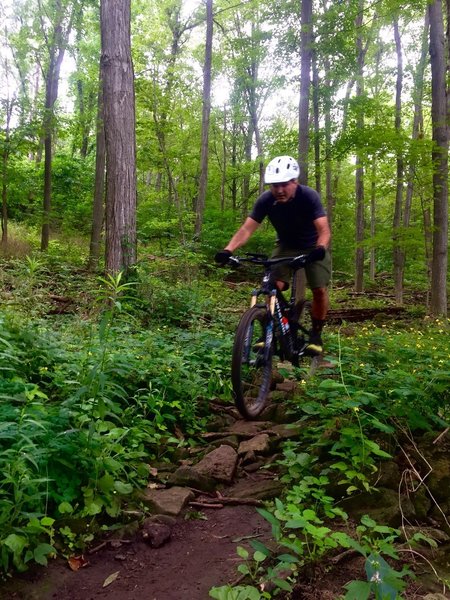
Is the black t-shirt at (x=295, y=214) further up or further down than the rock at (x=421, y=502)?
further up

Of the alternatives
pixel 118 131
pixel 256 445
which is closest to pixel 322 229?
pixel 256 445

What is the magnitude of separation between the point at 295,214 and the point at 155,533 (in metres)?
3.17

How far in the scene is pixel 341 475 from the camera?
9.46ft

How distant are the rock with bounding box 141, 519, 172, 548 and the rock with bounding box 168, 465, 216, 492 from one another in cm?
52

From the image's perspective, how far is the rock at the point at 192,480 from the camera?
3203mm

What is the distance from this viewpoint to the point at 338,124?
13.1 meters

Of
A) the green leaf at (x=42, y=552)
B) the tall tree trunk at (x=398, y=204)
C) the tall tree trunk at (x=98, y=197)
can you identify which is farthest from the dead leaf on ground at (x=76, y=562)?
the tall tree trunk at (x=98, y=197)

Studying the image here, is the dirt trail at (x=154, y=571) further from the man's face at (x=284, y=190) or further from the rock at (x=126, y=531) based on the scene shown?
the man's face at (x=284, y=190)

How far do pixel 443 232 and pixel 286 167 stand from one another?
6130 mm

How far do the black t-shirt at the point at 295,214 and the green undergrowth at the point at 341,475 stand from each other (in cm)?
143

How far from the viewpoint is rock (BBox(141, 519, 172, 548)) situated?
2.56 metres

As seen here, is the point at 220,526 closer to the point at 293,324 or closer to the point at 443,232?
the point at 293,324

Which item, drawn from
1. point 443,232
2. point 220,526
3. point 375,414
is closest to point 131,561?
point 220,526

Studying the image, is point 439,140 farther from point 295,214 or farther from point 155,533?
point 155,533
